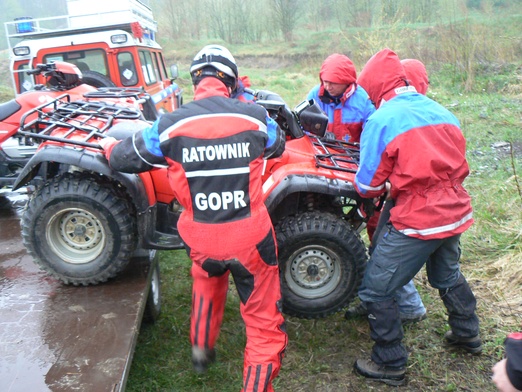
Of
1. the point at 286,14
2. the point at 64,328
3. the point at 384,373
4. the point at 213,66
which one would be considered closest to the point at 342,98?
the point at 213,66

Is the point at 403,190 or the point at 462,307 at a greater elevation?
the point at 403,190

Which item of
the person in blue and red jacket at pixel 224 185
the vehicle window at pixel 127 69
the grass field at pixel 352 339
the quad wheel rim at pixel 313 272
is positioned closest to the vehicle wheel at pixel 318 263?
the quad wheel rim at pixel 313 272

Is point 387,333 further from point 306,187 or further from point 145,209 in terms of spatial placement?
point 145,209

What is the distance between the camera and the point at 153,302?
11.8 feet

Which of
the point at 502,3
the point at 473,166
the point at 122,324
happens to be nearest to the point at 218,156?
the point at 122,324

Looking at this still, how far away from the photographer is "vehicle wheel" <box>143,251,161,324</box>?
11.6ft

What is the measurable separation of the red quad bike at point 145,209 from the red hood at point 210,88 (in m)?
0.76

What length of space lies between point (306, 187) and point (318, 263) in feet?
1.80

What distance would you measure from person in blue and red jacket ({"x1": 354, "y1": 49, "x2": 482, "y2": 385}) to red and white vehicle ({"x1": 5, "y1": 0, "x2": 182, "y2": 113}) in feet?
15.1

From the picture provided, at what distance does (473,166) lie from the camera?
23.0 feet

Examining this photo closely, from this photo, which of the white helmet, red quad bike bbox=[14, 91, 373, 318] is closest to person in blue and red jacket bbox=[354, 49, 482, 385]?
red quad bike bbox=[14, 91, 373, 318]

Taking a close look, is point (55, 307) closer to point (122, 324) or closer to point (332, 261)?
point (122, 324)

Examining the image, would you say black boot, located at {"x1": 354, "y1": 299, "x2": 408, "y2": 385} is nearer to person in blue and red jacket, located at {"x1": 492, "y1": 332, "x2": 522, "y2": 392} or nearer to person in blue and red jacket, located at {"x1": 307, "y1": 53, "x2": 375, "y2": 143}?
person in blue and red jacket, located at {"x1": 492, "y1": 332, "x2": 522, "y2": 392}

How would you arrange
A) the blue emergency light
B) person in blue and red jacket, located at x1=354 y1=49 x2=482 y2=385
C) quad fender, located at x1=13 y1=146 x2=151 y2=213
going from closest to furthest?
1. person in blue and red jacket, located at x1=354 y1=49 x2=482 y2=385
2. quad fender, located at x1=13 y1=146 x2=151 y2=213
3. the blue emergency light
